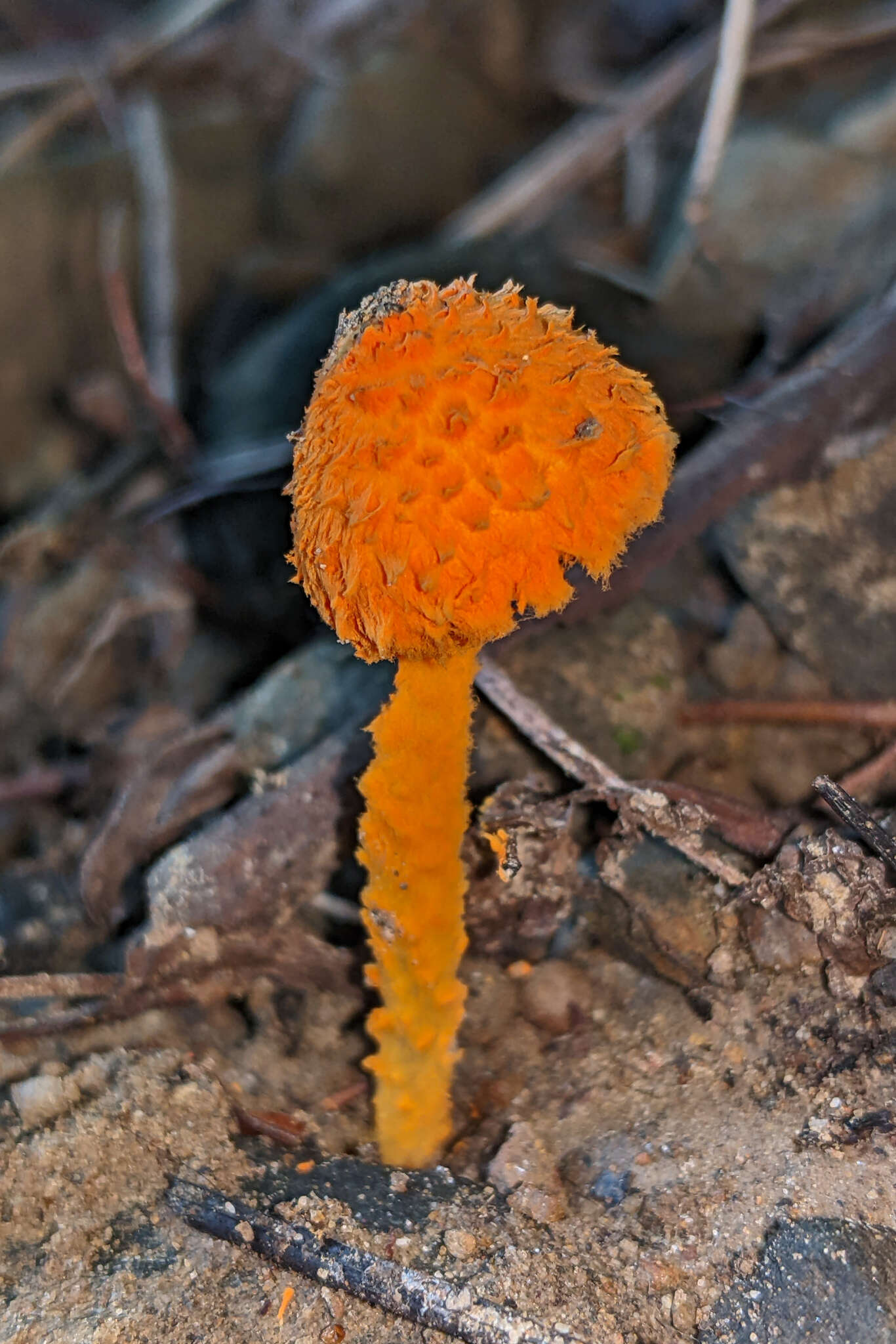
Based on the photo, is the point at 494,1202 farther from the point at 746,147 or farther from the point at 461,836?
the point at 746,147

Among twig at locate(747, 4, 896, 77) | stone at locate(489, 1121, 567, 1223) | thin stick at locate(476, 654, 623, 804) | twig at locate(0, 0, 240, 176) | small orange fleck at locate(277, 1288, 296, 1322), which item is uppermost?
twig at locate(0, 0, 240, 176)

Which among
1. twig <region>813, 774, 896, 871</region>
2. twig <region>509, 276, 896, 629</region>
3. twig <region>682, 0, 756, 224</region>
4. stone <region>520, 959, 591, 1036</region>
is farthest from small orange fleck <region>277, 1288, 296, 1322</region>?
twig <region>682, 0, 756, 224</region>

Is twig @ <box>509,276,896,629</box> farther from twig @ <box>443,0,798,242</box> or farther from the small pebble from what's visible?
twig @ <box>443,0,798,242</box>

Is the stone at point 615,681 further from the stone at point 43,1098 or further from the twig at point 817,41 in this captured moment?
the twig at point 817,41

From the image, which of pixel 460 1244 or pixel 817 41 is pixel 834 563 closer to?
pixel 460 1244

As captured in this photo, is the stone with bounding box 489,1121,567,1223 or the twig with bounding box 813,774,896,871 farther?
the twig with bounding box 813,774,896,871

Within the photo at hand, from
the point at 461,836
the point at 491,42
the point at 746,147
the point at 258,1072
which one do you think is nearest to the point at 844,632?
the point at 461,836
